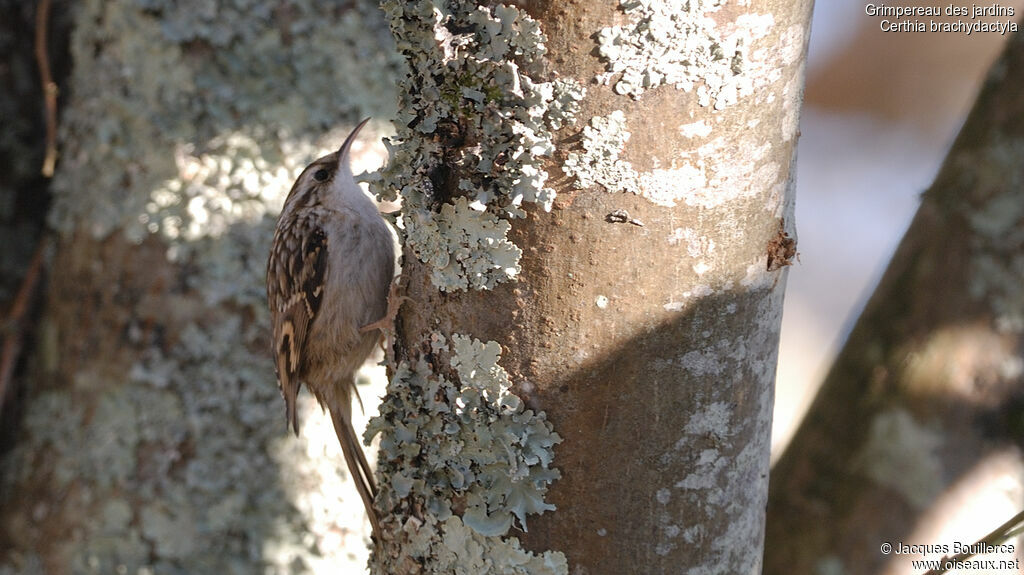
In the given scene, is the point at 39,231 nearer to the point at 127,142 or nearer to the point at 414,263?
the point at 127,142

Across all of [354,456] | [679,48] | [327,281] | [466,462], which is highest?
[679,48]

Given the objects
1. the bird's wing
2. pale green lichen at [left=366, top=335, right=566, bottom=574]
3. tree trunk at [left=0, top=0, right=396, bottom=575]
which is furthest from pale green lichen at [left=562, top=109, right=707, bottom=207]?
tree trunk at [left=0, top=0, right=396, bottom=575]

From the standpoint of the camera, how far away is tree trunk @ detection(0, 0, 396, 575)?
2.30 metres

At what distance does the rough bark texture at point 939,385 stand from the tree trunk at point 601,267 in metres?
1.03

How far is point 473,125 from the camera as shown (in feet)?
3.53

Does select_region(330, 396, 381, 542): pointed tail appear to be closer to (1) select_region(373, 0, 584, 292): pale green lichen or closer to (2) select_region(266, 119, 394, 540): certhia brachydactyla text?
(2) select_region(266, 119, 394, 540): certhia brachydactyla text

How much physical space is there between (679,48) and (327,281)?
1468 mm

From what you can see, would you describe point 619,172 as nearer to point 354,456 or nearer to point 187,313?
point 354,456

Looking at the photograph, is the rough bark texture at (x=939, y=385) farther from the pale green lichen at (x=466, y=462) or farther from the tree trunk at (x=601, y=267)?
the pale green lichen at (x=466, y=462)

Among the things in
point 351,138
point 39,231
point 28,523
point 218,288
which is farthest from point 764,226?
point 39,231

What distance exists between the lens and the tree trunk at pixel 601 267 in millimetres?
995

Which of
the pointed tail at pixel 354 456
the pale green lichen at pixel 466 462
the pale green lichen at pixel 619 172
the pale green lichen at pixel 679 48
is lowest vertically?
the pointed tail at pixel 354 456

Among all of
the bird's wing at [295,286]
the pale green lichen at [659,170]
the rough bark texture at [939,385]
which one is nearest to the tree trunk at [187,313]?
the bird's wing at [295,286]

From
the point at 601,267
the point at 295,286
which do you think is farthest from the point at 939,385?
the point at 295,286
